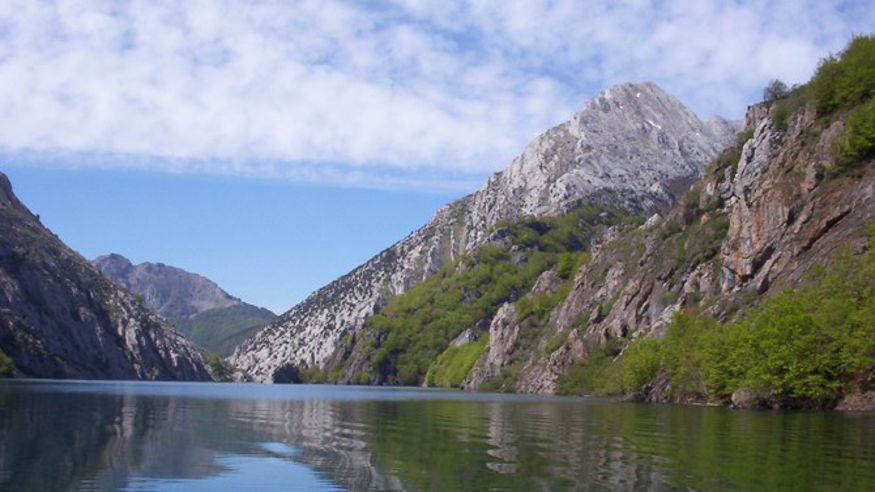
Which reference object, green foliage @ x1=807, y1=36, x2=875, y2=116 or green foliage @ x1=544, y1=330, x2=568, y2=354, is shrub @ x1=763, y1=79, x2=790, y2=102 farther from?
green foliage @ x1=544, y1=330, x2=568, y2=354

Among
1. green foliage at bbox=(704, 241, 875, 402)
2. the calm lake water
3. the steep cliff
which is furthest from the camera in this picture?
the steep cliff

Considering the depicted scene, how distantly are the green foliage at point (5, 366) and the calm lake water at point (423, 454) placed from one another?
147630 millimetres

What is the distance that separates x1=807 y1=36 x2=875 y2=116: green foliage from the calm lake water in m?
68.3

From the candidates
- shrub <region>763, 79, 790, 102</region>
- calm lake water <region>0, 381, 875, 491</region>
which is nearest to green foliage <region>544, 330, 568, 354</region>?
shrub <region>763, 79, 790, 102</region>

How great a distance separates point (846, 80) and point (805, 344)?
5212 centimetres

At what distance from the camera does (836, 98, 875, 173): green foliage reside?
100625 millimetres

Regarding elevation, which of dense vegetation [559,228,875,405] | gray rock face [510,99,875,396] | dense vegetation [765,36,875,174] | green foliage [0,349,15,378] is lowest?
green foliage [0,349,15,378]

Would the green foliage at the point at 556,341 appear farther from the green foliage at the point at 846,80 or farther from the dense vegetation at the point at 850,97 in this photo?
the green foliage at the point at 846,80

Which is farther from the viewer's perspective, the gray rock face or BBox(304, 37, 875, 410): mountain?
the gray rock face

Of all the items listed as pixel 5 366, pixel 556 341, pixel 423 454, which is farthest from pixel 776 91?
pixel 5 366

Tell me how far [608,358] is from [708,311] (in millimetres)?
39650

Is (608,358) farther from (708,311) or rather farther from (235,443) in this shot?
(235,443)

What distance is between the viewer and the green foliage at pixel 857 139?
100625 millimetres

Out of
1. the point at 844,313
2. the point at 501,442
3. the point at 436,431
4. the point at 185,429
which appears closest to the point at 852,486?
the point at 501,442
